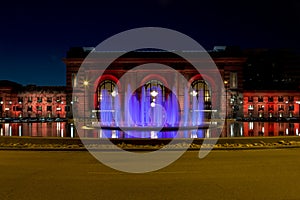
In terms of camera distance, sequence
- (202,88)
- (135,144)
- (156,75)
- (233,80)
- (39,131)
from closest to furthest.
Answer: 1. (135,144)
2. (39,131)
3. (156,75)
4. (233,80)
5. (202,88)

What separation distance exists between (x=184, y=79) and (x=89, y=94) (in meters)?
21.2

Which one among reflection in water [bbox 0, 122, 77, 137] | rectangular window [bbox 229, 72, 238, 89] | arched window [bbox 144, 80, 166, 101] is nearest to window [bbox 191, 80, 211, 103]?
rectangular window [bbox 229, 72, 238, 89]

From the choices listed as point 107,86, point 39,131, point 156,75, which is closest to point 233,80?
point 156,75

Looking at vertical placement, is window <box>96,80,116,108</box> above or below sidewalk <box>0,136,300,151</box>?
above

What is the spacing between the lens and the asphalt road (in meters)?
9.95

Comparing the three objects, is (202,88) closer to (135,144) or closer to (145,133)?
(145,133)

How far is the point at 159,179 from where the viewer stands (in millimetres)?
12000

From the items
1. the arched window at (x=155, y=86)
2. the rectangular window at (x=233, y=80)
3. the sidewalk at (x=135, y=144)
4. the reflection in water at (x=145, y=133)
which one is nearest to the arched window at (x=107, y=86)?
the arched window at (x=155, y=86)

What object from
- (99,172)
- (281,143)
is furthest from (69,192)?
(281,143)

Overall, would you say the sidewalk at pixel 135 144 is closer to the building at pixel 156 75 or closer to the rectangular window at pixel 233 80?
the building at pixel 156 75

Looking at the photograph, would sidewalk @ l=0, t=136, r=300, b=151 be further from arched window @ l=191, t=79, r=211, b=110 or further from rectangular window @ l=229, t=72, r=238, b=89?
arched window @ l=191, t=79, r=211, b=110

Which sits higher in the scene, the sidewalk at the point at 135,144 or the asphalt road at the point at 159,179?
the sidewalk at the point at 135,144

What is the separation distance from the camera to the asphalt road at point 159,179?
9.95 meters

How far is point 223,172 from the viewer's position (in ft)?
43.0
